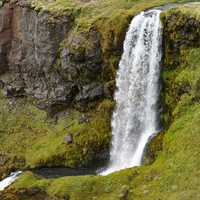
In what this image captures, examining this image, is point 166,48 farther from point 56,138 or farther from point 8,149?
point 8,149

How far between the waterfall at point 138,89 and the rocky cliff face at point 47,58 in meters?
2.74

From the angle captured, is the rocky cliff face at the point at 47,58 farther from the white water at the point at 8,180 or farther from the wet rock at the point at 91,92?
the white water at the point at 8,180

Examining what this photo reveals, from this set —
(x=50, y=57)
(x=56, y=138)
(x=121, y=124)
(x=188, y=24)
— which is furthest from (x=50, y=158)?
(x=188, y=24)

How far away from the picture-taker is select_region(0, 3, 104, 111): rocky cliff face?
30.4 meters

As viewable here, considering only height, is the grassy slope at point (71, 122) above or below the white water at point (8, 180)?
above

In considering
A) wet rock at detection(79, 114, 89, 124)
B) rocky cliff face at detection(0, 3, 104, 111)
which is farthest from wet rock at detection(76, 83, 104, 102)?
wet rock at detection(79, 114, 89, 124)

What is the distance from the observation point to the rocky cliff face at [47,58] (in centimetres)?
3044

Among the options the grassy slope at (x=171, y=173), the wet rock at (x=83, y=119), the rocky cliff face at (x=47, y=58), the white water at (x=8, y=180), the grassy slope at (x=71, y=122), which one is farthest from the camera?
the wet rock at (x=83, y=119)

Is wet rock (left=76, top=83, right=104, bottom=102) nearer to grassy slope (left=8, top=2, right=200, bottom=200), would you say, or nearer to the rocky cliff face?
the rocky cliff face

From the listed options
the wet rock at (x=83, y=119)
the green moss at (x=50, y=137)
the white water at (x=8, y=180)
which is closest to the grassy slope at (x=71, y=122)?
the green moss at (x=50, y=137)

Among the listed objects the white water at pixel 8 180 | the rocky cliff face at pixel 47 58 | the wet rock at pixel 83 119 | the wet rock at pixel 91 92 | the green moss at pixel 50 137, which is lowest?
the white water at pixel 8 180

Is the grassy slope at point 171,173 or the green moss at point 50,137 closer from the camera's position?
the grassy slope at point 171,173

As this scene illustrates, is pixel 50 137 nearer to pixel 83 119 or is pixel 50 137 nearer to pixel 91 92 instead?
pixel 83 119

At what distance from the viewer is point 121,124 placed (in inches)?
1131
